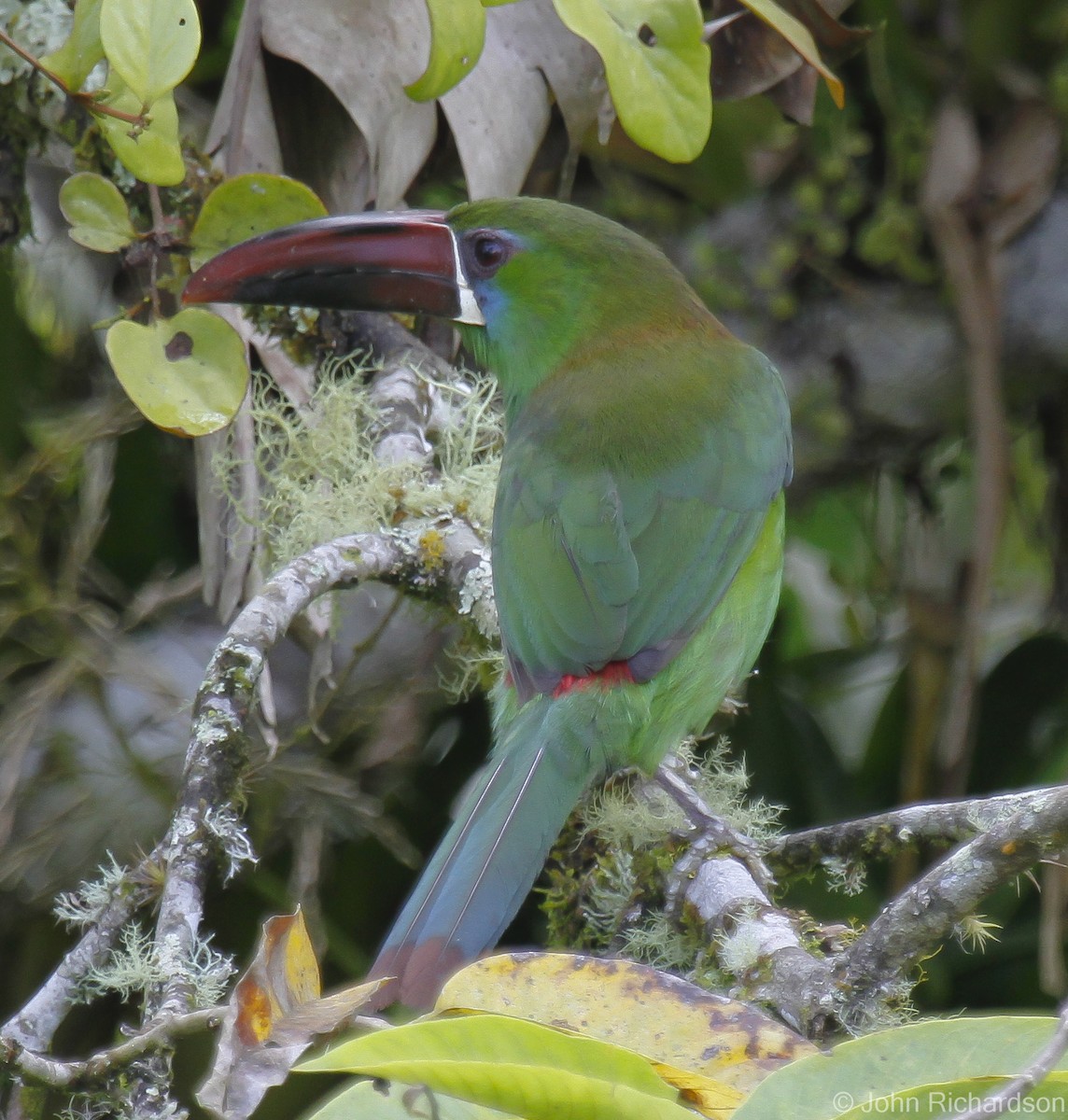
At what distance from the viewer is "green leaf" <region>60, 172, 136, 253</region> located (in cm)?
199

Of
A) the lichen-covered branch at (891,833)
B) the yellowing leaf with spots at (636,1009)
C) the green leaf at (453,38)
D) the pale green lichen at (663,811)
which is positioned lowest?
the pale green lichen at (663,811)

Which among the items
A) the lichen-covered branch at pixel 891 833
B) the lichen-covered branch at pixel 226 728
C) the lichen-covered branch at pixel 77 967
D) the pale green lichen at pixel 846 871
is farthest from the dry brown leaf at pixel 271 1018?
the pale green lichen at pixel 846 871

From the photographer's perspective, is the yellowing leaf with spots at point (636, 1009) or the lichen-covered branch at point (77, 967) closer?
the yellowing leaf with spots at point (636, 1009)

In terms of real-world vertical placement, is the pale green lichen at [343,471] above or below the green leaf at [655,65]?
below

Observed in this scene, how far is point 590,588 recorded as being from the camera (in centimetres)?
232

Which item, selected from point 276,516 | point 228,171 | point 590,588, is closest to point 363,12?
point 228,171

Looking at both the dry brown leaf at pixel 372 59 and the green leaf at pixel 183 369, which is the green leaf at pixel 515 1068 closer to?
the green leaf at pixel 183 369

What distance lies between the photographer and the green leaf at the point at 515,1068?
972 millimetres

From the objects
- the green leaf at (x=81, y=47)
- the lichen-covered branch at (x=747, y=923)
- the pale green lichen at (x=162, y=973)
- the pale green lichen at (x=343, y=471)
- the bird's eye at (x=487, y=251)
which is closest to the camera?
the pale green lichen at (x=162, y=973)

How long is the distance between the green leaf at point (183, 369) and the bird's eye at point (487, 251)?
77 cm

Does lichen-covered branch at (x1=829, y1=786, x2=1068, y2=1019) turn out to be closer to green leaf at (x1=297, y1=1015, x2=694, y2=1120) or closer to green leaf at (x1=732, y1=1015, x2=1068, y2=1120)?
green leaf at (x1=732, y1=1015, x2=1068, y2=1120)

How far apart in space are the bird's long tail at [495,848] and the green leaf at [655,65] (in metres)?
0.92

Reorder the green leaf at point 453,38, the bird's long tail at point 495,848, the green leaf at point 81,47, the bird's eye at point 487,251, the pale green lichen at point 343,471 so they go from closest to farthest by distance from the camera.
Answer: the bird's long tail at point 495,848 → the green leaf at point 81,47 → the green leaf at point 453,38 → the pale green lichen at point 343,471 → the bird's eye at point 487,251

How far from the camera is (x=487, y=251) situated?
2.66m
